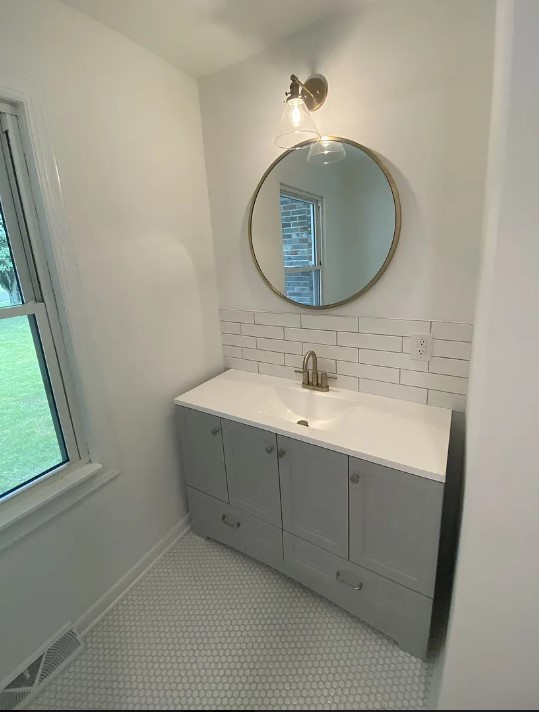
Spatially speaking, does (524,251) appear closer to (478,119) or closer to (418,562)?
(478,119)

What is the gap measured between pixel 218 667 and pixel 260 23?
220cm

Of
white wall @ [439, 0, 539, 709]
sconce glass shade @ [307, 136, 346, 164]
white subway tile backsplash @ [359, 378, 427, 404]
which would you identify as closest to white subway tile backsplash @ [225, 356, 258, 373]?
white subway tile backsplash @ [359, 378, 427, 404]

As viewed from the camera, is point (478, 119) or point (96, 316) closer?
point (478, 119)

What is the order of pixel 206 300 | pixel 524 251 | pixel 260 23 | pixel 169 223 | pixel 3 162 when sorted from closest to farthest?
1. pixel 524 251
2. pixel 3 162
3. pixel 260 23
4. pixel 169 223
5. pixel 206 300

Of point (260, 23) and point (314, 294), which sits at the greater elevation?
point (260, 23)

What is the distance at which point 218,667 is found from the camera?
1.07 m

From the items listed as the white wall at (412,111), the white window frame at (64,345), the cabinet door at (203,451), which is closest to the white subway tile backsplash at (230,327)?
the cabinet door at (203,451)

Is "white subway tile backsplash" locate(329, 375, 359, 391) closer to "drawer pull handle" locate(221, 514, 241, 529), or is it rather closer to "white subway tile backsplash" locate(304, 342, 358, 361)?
"white subway tile backsplash" locate(304, 342, 358, 361)

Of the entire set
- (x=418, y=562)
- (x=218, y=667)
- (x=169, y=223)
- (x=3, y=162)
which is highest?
(x=3, y=162)

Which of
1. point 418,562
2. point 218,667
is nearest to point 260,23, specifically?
point 418,562

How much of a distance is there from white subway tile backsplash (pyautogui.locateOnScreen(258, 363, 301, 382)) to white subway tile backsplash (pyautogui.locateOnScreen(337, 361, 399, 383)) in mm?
247

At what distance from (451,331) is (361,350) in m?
0.36

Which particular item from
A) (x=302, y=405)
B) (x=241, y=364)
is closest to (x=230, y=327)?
(x=241, y=364)

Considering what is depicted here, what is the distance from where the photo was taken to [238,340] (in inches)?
72.3
